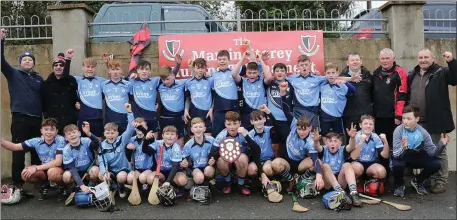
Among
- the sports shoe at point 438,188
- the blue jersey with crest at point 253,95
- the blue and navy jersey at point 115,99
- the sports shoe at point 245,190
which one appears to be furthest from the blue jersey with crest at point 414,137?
the blue and navy jersey at point 115,99

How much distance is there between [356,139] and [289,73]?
1.80m

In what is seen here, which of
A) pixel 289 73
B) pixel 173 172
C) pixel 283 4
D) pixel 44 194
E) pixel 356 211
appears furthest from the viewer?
pixel 283 4

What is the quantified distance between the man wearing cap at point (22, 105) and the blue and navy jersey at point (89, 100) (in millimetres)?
577

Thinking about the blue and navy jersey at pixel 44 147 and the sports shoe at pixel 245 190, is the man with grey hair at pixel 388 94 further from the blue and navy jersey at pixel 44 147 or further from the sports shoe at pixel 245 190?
the blue and navy jersey at pixel 44 147

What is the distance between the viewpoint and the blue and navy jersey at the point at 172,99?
6133mm

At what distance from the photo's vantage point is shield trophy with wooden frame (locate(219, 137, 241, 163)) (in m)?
5.26

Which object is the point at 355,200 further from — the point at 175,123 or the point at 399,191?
the point at 175,123

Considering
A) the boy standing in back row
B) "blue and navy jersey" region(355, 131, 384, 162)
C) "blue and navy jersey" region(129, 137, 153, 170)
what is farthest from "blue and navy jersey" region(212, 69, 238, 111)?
"blue and navy jersey" region(355, 131, 384, 162)

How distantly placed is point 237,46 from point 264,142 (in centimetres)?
196

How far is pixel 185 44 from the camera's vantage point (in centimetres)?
682

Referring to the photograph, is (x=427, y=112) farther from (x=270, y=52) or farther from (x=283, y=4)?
(x=283, y=4)

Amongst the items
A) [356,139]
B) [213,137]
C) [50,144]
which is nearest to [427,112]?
[356,139]

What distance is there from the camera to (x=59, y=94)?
19.5ft

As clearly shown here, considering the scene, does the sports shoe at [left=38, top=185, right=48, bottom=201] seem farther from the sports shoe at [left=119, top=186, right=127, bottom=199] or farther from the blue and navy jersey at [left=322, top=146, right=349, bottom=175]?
the blue and navy jersey at [left=322, top=146, right=349, bottom=175]
